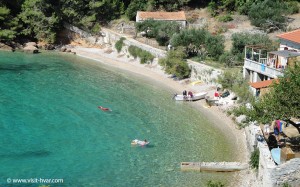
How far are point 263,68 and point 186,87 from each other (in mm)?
10523

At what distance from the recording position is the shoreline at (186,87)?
3712 centimetres

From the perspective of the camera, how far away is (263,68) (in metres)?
47.7

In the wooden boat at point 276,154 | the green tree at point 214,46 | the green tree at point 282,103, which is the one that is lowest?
the green tree at point 214,46

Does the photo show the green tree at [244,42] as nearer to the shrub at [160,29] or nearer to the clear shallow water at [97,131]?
the clear shallow water at [97,131]

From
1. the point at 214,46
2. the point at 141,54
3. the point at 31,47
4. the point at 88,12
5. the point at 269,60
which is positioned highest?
the point at 88,12

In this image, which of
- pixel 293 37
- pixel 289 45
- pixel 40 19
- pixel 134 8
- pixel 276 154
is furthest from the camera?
pixel 134 8

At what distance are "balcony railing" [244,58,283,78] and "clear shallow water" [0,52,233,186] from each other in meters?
7.76

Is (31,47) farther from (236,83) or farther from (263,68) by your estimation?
(263,68)

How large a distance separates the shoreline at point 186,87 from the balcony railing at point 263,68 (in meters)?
4.97

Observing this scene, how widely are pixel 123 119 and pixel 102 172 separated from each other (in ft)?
38.8

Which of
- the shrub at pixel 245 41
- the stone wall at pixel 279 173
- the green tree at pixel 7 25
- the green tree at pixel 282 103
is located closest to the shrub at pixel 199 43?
the shrub at pixel 245 41

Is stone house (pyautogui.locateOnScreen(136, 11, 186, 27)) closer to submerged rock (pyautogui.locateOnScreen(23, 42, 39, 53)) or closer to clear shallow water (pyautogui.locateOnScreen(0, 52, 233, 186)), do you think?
clear shallow water (pyautogui.locateOnScreen(0, 52, 233, 186))

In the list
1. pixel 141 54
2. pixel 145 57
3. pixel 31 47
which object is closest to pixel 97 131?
pixel 145 57

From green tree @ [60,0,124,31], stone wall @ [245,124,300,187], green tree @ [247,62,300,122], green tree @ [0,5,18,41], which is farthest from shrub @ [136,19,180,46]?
stone wall @ [245,124,300,187]
